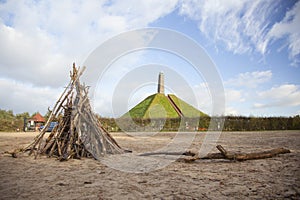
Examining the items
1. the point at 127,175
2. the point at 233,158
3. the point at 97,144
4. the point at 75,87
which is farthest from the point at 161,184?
the point at 75,87

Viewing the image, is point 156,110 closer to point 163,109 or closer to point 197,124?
point 163,109

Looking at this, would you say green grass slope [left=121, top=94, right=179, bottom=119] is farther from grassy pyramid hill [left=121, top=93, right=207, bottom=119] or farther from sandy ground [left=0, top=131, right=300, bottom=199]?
sandy ground [left=0, top=131, right=300, bottom=199]

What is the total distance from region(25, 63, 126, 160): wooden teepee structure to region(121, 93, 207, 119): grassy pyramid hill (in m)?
29.8

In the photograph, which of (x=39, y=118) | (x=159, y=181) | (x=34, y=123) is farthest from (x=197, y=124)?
(x=159, y=181)

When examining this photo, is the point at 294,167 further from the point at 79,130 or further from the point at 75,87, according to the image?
the point at 75,87

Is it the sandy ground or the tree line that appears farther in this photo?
the tree line

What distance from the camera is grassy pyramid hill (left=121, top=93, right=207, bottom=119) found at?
137 feet

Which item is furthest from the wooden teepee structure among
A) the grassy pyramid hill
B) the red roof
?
the red roof

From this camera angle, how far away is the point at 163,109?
4541 centimetres

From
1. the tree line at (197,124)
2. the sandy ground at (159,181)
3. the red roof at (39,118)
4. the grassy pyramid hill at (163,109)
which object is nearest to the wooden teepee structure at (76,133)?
the sandy ground at (159,181)

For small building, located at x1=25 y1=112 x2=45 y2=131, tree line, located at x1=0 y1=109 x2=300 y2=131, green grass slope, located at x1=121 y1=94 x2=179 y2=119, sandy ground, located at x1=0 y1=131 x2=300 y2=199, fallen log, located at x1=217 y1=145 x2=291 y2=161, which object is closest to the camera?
sandy ground, located at x1=0 y1=131 x2=300 y2=199

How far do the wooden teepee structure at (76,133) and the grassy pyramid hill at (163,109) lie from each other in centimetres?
2979

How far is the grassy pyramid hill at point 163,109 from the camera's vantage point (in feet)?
137

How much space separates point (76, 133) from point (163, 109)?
1502 inches
